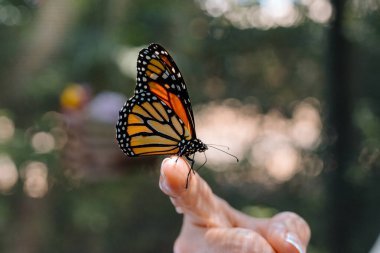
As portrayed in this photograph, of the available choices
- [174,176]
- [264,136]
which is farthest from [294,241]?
[264,136]

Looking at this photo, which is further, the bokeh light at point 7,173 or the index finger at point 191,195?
the bokeh light at point 7,173

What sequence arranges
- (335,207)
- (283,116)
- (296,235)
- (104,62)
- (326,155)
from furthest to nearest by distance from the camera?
(283,116)
(104,62)
(326,155)
(335,207)
(296,235)

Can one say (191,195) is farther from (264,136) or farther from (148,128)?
(264,136)

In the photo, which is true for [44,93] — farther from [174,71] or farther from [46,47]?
[174,71]

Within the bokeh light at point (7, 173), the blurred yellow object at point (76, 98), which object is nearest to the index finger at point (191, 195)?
the blurred yellow object at point (76, 98)

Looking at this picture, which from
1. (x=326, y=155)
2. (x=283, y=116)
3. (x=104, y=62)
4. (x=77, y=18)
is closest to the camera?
(x=326, y=155)

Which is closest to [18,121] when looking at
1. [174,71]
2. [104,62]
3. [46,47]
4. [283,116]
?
[46,47]

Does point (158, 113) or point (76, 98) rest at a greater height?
point (158, 113)

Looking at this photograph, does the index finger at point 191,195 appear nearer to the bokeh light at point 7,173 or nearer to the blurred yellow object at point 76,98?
the blurred yellow object at point 76,98
